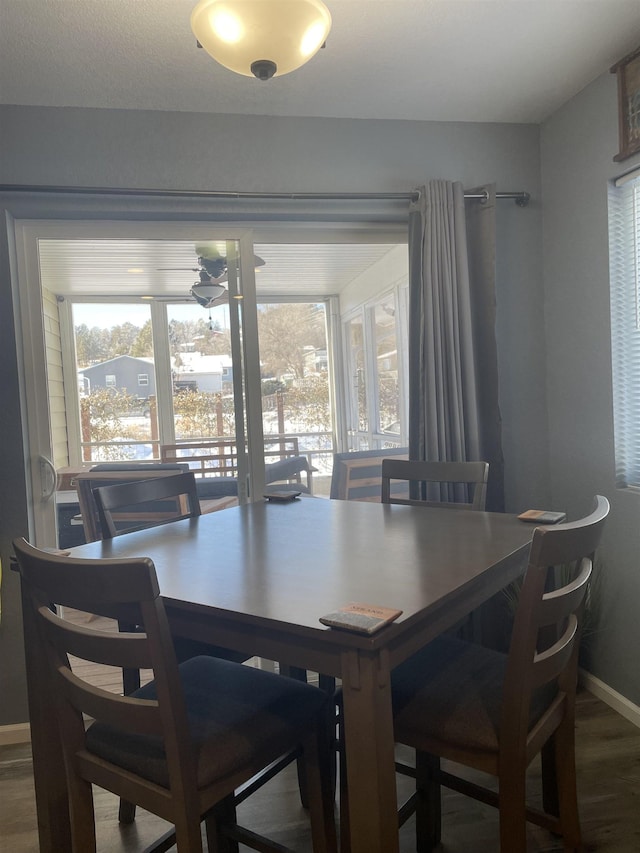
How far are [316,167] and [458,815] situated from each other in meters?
2.55

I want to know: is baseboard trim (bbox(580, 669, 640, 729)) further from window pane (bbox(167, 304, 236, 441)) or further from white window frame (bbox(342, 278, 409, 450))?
window pane (bbox(167, 304, 236, 441))

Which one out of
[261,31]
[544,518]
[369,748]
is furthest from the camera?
[544,518]

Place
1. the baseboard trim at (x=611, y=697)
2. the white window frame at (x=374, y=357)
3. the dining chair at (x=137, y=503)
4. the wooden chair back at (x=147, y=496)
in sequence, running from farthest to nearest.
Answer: the white window frame at (x=374, y=357), the baseboard trim at (x=611, y=697), the wooden chair back at (x=147, y=496), the dining chair at (x=137, y=503)

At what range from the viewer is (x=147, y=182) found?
2.50 m

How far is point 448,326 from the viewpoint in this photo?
8.60 ft

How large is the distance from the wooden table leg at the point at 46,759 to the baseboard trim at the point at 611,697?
2.05 metres

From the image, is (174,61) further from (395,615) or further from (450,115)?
(395,615)

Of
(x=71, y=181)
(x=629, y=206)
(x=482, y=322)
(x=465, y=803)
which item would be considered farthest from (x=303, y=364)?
(x=465, y=803)

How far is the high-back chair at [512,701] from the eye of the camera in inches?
46.4

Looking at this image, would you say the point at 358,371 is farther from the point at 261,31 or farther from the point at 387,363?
the point at 261,31

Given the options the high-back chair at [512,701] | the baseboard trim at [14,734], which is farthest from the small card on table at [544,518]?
the baseboard trim at [14,734]

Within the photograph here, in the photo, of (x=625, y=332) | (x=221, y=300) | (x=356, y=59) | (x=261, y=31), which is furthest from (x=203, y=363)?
(x=625, y=332)

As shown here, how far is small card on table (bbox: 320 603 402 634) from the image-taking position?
98 cm

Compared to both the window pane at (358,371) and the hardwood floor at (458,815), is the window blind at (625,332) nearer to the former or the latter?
the hardwood floor at (458,815)
